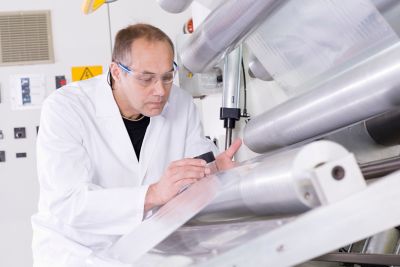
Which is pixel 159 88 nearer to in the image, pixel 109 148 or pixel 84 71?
pixel 109 148

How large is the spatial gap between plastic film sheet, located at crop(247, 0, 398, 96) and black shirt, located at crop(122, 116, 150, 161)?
56cm

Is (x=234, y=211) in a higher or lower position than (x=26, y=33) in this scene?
lower

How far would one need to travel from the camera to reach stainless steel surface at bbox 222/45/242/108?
6.56 ft

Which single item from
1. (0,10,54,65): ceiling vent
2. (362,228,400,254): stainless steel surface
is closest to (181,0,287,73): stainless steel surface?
(362,228,400,254): stainless steel surface

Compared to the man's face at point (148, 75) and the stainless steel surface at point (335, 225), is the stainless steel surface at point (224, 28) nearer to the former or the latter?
the man's face at point (148, 75)

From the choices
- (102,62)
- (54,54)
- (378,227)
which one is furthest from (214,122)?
(378,227)

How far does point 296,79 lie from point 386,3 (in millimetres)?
286

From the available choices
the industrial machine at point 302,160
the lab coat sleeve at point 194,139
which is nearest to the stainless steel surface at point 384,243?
the industrial machine at point 302,160

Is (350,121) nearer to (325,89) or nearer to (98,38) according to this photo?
(325,89)

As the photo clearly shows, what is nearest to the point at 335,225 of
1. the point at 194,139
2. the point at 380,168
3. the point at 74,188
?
the point at 380,168

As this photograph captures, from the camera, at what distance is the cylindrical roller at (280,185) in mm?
528

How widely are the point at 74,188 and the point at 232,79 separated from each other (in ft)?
2.74

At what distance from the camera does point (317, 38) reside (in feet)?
3.39

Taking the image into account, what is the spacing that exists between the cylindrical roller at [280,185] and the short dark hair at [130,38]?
0.87 meters
